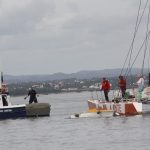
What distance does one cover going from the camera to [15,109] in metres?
49.2

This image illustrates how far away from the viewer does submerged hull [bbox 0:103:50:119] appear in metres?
48.9

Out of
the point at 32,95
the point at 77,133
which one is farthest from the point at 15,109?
the point at 77,133

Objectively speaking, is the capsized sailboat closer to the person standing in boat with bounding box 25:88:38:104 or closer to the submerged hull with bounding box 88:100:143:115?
the person standing in boat with bounding box 25:88:38:104

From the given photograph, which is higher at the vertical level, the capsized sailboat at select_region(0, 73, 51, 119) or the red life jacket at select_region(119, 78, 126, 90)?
the red life jacket at select_region(119, 78, 126, 90)

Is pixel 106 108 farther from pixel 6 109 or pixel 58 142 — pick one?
pixel 58 142

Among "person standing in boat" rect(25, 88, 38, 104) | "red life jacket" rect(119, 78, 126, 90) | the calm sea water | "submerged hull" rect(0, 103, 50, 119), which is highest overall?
"red life jacket" rect(119, 78, 126, 90)

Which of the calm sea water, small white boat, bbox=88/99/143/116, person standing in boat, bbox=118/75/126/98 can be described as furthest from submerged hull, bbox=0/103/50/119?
person standing in boat, bbox=118/75/126/98

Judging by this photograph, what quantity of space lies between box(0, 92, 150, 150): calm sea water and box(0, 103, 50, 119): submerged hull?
60cm

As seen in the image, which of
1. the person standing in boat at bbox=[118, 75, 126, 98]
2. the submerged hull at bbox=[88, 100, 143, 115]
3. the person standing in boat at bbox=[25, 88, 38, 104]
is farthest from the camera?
the person standing in boat at bbox=[25, 88, 38, 104]

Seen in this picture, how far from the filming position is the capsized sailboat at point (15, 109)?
48.9 m

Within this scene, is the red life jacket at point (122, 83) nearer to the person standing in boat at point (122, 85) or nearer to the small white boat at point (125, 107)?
the person standing in boat at point (122, 85)

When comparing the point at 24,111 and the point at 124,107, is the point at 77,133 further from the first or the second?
the point at 24,111

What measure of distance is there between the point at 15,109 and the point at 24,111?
720mm

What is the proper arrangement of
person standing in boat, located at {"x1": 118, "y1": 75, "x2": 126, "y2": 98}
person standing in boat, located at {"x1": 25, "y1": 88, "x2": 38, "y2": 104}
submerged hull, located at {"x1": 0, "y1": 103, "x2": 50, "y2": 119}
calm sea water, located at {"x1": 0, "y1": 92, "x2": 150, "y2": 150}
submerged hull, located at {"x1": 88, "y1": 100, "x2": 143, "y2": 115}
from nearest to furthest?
calm sea water, located at {"x1": 0, "y1": 92, "x2": 150, "y2": 150}, submerged hull, located at {"x1": 88, "y1": 100, "x2": 143, "y2": 115}, person standing in boat, located at {"x1": 118, "y1": 75, "x2": 126, "y2": 98}, submerged hull, located at {"x1": 0, "y1": 103, "x2": 50, "y2": 119}, person standing in boat, located at {"x1": 25, "y1": 88, "x2": 38, "y2": 104}
